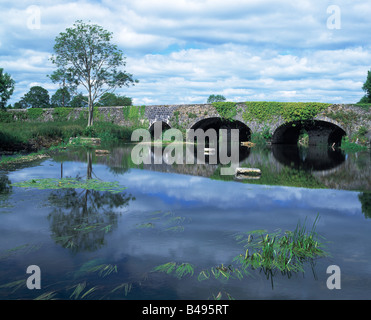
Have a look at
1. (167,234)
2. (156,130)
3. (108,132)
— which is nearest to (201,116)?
(156,130)

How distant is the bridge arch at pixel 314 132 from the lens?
32.0 meters

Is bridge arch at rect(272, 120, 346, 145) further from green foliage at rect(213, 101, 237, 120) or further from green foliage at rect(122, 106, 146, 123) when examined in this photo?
green foliage at rect(122, 106, 146, 123)

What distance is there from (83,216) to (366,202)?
6447 millimetres

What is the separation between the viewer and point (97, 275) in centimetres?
404

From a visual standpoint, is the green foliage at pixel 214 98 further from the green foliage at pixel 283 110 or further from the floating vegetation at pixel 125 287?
the floating vegetation at pixel 125 287

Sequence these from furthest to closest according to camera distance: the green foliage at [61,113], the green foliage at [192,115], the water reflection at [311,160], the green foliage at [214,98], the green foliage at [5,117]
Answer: the green foliage at [214,98] → the green foliage at [5,117] → the green foliage at [61,113] → the green foliage at [192,115] → the water reflection at [311,160]

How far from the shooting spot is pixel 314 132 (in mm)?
33875

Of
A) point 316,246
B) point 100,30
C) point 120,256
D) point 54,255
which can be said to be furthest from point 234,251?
point 100,30

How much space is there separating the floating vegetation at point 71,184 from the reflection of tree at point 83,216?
34 centimetres

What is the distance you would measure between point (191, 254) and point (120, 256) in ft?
3.09

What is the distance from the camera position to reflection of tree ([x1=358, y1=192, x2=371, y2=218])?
23.8 ft

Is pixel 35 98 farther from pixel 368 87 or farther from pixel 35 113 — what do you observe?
pixel 368 87

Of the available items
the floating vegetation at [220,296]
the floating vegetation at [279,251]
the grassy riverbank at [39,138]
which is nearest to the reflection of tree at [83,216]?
the floating vegetation at [220,296]
